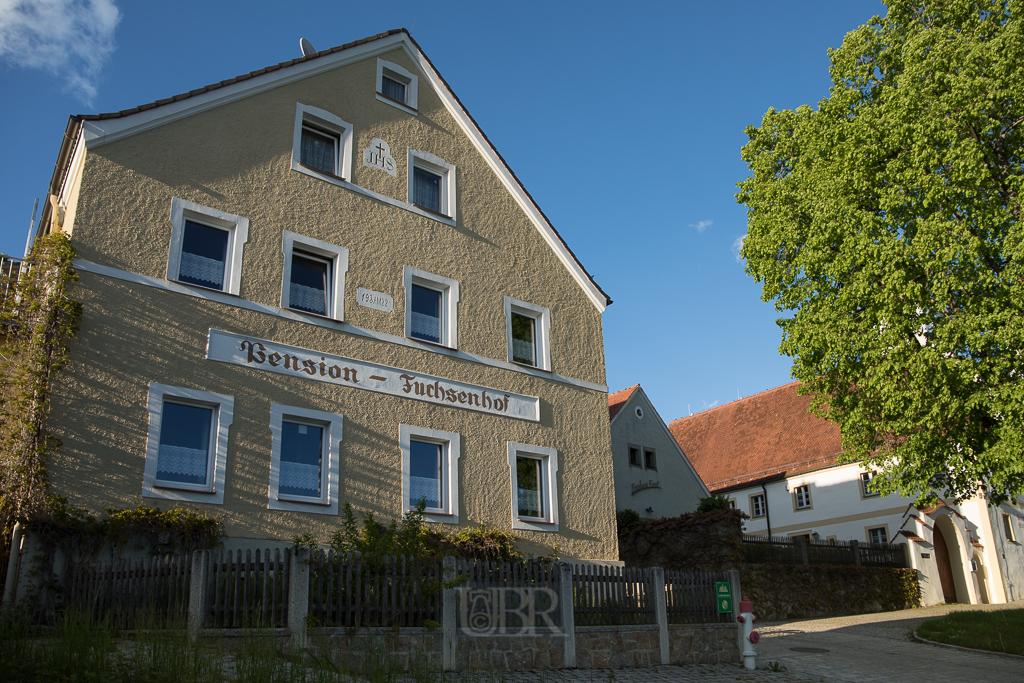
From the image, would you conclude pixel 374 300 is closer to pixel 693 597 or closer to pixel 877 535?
pixel 693 597

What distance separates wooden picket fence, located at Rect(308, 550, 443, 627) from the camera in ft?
32.8

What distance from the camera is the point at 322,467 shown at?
14.5 meters

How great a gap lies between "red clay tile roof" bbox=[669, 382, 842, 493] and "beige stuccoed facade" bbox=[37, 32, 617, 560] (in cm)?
2068

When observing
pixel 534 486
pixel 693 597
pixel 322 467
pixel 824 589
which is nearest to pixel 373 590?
pixel 322 467

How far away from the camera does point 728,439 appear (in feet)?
141

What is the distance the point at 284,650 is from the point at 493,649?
3101 millimetres

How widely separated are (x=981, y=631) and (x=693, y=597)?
8673mm

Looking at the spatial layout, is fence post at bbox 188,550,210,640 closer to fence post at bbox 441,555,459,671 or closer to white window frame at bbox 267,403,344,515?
fence post at bbox 441,555,459,671

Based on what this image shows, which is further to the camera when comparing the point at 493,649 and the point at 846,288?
the point at 846,288

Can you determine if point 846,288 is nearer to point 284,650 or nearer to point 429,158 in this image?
point 429,158

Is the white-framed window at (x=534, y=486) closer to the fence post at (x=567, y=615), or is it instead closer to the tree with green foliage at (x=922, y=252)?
the fence post at (x=567, y=615)

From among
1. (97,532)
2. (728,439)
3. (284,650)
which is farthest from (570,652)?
(728,439)

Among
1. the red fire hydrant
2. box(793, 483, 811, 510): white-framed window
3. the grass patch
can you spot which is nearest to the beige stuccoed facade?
the red fire hydrant

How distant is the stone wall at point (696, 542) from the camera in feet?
71.6
